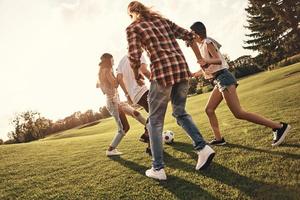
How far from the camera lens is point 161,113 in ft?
16.3

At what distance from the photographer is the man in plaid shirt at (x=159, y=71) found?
4.79m

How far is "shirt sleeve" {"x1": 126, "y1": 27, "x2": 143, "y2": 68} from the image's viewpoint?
4.70 metres

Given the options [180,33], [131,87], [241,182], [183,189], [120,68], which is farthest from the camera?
[120,68]

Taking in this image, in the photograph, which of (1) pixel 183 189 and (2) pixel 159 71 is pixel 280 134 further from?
(2) pixel 159 71

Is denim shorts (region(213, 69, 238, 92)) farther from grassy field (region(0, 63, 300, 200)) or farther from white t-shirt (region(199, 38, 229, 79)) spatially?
grassy field (region(0, 63, 300, 200))

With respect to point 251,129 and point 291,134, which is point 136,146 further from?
point 291,134

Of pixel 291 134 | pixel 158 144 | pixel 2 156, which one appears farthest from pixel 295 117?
pixel 2 156

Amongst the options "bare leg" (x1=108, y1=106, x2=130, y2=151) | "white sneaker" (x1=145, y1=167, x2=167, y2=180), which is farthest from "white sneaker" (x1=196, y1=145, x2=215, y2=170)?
"bare leg" (x1=108, y1=106, x2=130, y2=151)

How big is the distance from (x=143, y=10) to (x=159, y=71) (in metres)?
1.06

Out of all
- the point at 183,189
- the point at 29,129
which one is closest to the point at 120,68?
the point at 183,189

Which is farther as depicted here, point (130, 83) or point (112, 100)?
point (112, 100)

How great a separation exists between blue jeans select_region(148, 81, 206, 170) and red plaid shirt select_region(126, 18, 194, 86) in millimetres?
162

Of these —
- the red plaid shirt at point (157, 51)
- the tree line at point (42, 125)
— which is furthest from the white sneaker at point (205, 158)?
the tree line at point (42, 125)

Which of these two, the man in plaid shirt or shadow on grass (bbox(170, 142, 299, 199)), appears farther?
the man in plaid shirt
